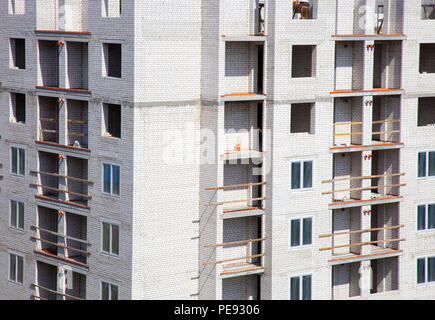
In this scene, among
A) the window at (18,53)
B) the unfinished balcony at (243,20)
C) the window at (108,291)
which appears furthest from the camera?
the window at (18,53)

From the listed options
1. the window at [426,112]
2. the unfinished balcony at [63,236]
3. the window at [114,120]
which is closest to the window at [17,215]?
the unfinished balcony at [63,236]

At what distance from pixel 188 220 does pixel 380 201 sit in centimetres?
902

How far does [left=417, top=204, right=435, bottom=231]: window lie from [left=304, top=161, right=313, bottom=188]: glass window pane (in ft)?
20.9

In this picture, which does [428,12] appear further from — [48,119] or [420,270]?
[48,119]

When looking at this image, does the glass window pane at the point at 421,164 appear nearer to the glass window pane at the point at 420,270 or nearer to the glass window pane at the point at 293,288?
the glass window pane at the point at 420,270

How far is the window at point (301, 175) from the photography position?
140 ft

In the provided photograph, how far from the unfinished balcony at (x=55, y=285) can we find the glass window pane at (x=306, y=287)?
377 inches

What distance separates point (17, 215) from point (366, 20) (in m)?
18.0

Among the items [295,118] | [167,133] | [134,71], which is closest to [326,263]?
[295,118]

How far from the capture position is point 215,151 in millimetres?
41344

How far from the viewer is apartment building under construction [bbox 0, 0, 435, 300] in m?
40.9

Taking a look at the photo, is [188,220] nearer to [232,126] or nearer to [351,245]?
[232,126]

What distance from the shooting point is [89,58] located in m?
42.1

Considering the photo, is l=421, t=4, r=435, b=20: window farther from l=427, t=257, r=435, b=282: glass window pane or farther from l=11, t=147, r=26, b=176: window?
l=11, t=147, r=26, b=176: window
